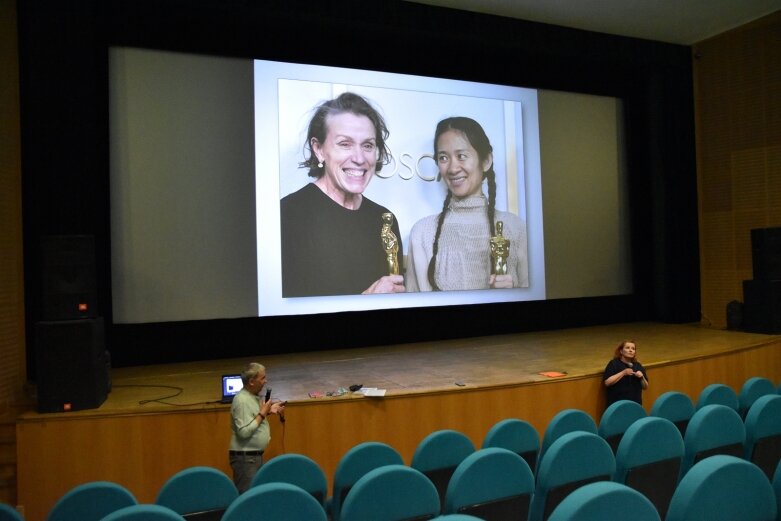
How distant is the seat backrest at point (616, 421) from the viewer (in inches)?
132

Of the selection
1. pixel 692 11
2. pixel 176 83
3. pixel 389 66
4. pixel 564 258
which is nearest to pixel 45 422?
pixel 176 83

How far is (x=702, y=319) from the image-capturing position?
9266 millimetres

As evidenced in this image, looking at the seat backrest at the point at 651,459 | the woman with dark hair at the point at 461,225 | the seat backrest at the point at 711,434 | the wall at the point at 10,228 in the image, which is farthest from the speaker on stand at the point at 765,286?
the wall at the point at 10,228

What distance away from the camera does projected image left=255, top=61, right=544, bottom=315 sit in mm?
6609

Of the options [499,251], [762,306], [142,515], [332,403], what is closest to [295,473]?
[142,515]

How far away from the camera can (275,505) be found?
1.75 m

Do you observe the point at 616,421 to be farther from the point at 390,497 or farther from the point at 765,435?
the point at 390,497

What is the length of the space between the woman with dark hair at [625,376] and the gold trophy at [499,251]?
291cm

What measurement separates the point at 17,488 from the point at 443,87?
19.9 feet

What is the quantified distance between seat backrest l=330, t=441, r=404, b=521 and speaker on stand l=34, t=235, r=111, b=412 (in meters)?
2.48

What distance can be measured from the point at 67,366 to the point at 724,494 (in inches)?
163

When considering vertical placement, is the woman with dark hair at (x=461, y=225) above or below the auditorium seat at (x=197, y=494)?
above

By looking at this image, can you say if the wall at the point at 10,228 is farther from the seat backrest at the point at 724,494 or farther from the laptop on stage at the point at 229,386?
the seat backrest at the point at 724,494

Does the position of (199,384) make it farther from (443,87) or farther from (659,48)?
(659,48)
